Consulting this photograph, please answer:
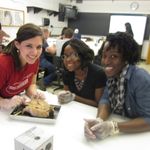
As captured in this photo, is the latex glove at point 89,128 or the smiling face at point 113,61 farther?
the smiling face at point 113,61

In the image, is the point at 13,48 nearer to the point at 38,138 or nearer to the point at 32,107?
the point at 32,107

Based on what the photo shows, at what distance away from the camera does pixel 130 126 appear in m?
1.04

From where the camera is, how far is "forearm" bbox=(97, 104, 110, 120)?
1194mm

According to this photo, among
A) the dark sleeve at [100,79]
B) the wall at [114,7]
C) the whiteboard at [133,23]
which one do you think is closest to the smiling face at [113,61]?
the dark sleeve at [100,79]

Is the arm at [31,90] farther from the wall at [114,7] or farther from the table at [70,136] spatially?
the wall at [114,7]

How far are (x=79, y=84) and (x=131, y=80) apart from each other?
60 centimetres

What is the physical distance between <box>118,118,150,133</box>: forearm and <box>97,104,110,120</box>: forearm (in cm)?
16

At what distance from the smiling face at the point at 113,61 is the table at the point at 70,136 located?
297mm

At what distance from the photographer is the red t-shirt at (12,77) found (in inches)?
50.3

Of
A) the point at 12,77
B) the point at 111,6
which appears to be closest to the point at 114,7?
the point at 111,6

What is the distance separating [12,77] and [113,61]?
70cm

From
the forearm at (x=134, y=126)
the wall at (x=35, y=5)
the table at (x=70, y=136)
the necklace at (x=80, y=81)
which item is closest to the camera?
the table at (x=70, y=136)

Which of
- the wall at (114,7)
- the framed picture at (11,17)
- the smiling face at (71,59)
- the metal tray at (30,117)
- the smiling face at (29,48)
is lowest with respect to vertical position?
the metal tray at (30,117)

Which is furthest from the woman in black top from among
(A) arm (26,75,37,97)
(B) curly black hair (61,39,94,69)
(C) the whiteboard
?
(C) the whiteboard
